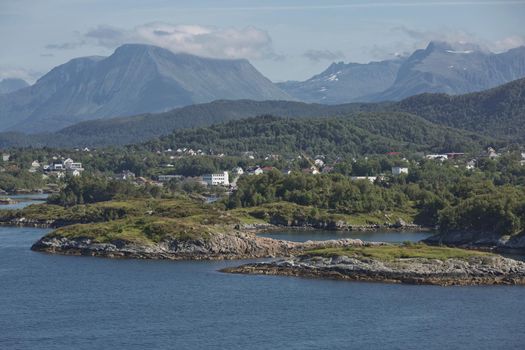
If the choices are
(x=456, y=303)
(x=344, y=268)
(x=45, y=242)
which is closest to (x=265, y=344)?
(x=456, y=303)

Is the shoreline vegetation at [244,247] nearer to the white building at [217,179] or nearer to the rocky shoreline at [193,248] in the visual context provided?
the rocky shoreline at [193,248]

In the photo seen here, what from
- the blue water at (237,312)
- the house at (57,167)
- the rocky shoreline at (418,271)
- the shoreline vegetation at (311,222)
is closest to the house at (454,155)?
the shoreline vegetation at (311,222)

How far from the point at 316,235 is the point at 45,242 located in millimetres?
22984

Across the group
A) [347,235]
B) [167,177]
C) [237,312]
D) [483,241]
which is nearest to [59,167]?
[167,177]

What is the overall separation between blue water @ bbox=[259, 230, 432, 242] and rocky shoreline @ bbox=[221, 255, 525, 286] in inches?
832

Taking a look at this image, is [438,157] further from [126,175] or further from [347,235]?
[347,235]

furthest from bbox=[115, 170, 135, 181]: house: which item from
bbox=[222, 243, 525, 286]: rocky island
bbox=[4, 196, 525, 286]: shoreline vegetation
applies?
bbox=[222, 243, 525, 286]: rocky island

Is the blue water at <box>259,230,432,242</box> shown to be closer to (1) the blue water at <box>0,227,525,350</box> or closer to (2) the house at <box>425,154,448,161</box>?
(1) the blue water at <box>0,227,525,350</box>

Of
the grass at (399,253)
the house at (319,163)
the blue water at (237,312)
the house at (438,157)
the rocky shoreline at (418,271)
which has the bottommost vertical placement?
the blue water at (237,312)

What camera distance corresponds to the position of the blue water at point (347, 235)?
8475 centimetres

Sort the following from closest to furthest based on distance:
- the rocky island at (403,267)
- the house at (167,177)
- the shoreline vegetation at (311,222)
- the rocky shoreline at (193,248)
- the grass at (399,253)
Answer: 1. the rocky island at (403,267)
2. the shoreline vegetation at (311,222)
3. the grass at (399,253)
4. the rocky shoreline at (193,248)
5. the house at (167,177)

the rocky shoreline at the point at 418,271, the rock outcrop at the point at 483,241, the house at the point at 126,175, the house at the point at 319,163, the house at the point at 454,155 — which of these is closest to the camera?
the rocky shoreline at the point at 418,271

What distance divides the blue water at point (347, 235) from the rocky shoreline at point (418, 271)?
2112 cm

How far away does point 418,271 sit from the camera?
6031 cm
